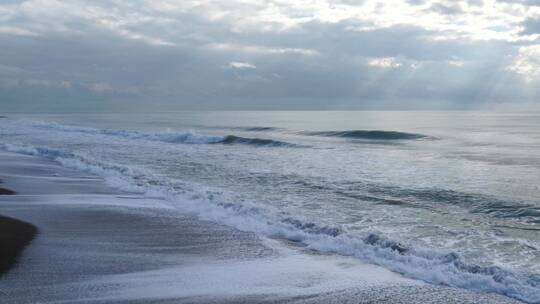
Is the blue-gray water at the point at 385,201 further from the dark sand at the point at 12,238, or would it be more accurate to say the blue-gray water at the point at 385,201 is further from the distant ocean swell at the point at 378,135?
the distant ocean swell at the point at 378,135

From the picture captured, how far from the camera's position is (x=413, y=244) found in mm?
8398

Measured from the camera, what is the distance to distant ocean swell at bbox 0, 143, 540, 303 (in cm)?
638

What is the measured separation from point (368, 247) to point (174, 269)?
3.10m

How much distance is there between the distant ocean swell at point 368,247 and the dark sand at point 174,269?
0.95 ft

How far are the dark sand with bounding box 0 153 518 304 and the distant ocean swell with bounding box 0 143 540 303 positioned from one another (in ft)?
0.95

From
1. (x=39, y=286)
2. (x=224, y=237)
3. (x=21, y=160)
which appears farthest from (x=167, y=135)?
(x=39, y=286)

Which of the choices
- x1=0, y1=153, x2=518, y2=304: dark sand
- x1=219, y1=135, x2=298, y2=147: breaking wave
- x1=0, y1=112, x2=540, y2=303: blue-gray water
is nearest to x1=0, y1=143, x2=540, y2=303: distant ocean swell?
x1=0, y1=112, x2=540, y2=303: blue-gray water

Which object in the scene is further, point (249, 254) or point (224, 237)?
point (224, 237)

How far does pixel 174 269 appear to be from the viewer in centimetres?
673

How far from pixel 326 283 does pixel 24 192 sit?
9.43 m

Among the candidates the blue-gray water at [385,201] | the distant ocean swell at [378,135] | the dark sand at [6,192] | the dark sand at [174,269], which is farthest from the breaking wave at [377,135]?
the dark sand at [174,269]

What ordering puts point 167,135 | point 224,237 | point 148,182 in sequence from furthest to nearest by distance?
point 167,135
point 148,182
point 224,237

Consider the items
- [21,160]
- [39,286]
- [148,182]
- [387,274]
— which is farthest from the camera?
[21,160]

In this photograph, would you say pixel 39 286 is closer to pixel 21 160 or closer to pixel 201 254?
pixel 201 254
